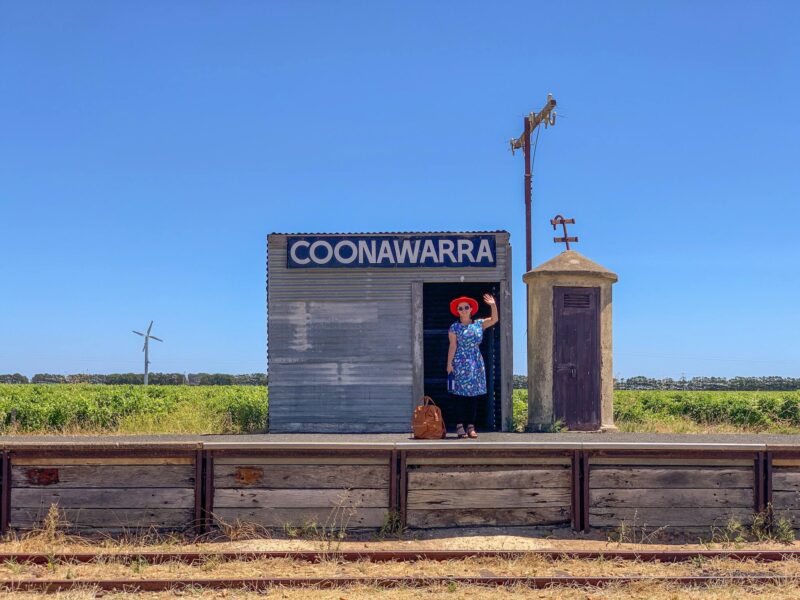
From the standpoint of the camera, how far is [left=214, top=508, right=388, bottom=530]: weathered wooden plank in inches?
347

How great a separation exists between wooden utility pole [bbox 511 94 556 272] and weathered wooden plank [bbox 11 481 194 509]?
12.1m

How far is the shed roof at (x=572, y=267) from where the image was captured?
46.2 ft

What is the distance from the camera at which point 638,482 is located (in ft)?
29.3

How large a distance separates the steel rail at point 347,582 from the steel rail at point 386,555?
66 cm

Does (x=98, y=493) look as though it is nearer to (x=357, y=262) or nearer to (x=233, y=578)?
(x=233, y=578)

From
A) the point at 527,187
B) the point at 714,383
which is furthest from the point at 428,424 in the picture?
the point at 714,383

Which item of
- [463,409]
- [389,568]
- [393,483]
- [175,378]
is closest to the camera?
[389,568]

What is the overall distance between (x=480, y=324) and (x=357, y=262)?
3598mm

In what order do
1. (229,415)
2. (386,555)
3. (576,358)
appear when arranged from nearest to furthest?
1. (386,555)
2. (576,358)
3. (229,415)

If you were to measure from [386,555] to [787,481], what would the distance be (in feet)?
15.1

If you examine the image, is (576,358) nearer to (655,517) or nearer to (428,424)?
(428,424)

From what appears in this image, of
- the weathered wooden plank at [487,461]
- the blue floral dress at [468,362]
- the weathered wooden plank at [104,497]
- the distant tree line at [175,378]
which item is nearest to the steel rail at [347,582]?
the weathered wooden plank at [104,497]

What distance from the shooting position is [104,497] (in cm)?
888

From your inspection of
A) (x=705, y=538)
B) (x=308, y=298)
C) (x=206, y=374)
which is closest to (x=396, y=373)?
(x=308, y=298)
